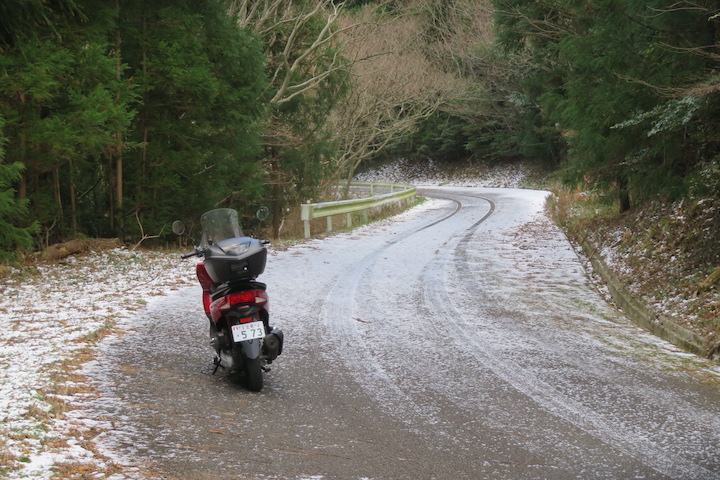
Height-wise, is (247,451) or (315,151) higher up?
(315,151)

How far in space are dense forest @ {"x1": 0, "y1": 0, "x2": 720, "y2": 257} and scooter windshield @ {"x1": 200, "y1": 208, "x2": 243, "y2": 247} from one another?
2.12 m

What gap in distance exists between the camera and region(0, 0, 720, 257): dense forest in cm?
934

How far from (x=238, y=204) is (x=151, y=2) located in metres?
8.25

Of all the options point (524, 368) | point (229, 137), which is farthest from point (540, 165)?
point (524, 368)

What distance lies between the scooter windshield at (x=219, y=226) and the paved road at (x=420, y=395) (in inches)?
50.3

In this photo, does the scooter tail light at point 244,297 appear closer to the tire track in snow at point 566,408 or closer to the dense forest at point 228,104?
the tire track in snow at point 566,408

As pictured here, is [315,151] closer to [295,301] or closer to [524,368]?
[295,301]

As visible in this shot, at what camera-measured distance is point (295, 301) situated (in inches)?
367

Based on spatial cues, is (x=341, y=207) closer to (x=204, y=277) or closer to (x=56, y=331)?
(x=56, y=331)

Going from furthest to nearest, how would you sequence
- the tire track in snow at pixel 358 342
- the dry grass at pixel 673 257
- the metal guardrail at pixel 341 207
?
the metal guardrail at pixel 341 207 < the dry grass at pixel 673 257 < the tire track in snow at pixel 358 342

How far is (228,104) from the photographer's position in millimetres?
15008

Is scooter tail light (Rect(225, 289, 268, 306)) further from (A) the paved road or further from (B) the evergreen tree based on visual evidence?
(B) the evergreen tree

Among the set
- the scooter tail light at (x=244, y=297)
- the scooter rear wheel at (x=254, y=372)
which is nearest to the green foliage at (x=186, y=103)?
the scooter tail light at (x=244, y=297)

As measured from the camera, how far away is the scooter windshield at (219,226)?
242 inches
